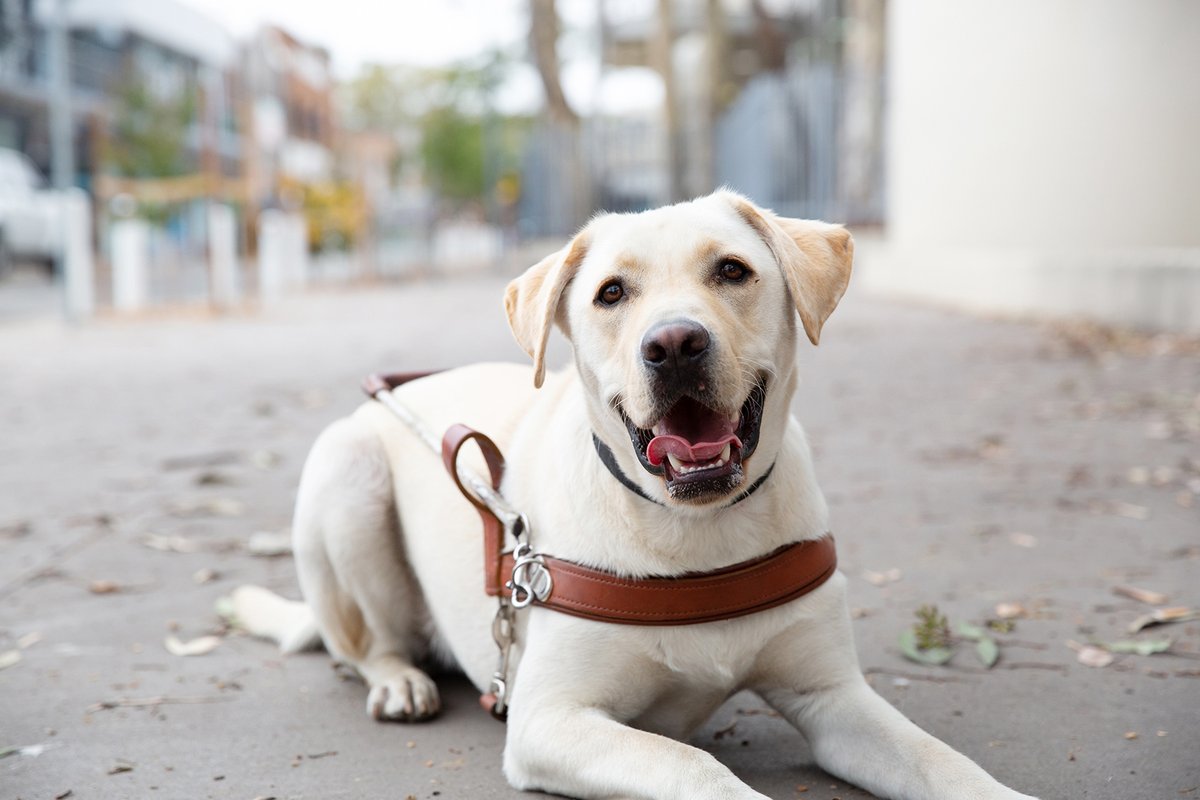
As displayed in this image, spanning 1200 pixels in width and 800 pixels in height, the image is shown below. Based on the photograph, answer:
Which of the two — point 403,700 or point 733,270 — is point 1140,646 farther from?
point 403,700

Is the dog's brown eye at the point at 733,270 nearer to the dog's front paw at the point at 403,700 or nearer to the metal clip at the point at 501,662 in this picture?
the metal clip at the point at 501,662

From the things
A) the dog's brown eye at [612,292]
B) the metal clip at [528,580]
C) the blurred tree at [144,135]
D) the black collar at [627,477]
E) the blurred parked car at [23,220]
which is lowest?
the metal clip at [528,580]

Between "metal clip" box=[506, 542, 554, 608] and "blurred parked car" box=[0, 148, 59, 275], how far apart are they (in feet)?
84.8

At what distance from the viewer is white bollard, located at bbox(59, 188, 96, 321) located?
650 inches

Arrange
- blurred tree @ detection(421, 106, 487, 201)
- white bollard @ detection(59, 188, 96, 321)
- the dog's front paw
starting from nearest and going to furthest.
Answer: the dog's front paw → white bollard @ detection(59, 188, 96, 321) → blurred tree @ detection(421, 106, 487, 201)

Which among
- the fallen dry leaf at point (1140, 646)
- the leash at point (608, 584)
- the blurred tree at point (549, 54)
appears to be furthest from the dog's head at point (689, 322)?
the blurred tree at point (549, 54)

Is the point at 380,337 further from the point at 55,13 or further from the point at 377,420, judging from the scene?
the point at 377,420

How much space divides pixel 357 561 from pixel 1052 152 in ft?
39.5

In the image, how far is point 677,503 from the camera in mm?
→ 2715

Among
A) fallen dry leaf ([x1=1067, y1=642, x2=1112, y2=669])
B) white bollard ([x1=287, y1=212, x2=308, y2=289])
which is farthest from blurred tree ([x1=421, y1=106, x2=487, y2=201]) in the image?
fallen dry leaf ([x1=1067, y1=642, x2=1112, y2=669])

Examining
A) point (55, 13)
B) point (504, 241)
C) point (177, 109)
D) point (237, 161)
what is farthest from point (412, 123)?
point (55, 13)

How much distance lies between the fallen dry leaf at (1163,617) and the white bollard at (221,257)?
1729cm

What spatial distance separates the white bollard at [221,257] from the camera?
1930 cm

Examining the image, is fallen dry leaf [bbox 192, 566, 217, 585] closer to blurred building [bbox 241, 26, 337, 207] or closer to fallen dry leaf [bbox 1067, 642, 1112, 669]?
fallen dry leaf [bbox 1067, 642, 1112, 669]
